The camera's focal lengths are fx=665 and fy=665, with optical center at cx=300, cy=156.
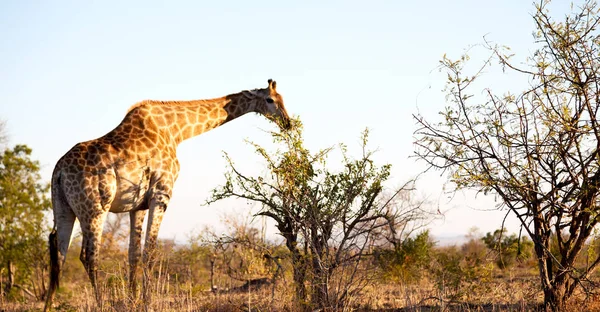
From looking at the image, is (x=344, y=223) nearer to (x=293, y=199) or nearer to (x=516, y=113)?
(x=293, y=199)

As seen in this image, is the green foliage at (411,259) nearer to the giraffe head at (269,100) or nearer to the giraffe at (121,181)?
the giraffe head at (269,100)

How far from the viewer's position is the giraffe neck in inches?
437

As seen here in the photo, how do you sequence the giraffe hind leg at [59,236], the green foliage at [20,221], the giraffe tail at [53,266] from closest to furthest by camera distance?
the giraffe tail at [53,266]
the giraffe hind leg at [59,236]
the green foliage at [20,221]

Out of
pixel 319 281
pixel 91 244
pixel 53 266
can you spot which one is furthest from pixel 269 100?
pixel 319 281

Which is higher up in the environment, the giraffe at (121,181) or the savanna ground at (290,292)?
the giraffe at (121,181)

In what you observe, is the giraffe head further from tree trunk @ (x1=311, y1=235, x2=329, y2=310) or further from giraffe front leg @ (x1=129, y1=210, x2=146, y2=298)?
tree trunk @ (x1=311, y1=235, x2=329, y2=310)

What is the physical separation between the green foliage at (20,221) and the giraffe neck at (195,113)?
624 cm

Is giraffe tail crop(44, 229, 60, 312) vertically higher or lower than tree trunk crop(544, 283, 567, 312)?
higher

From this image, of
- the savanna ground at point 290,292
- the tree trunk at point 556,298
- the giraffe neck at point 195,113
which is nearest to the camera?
the tree trunk at point 556,298

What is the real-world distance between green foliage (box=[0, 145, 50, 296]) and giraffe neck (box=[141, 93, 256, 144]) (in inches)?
246

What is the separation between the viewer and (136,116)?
35.1 feet

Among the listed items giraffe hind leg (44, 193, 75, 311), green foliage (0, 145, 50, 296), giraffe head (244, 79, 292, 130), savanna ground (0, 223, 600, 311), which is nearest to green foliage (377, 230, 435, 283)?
savanna ground (0, 223, 600, 311)

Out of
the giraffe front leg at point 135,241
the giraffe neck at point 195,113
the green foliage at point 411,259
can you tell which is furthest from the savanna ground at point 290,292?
the giraffe neck at point 195,113

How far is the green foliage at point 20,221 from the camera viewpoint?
15.5 meters
